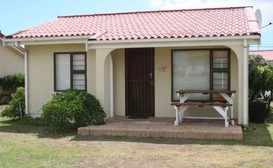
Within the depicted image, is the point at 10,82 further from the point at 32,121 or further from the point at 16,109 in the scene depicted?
the point at 32,121

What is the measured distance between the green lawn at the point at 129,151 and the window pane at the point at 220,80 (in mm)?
1949

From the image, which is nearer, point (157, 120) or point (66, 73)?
point (157, 120)

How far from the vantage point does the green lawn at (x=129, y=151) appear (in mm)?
6648

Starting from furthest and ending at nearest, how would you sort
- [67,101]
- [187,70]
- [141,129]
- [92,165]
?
[187,70]
[67,101]
[141,129]
[92,165]

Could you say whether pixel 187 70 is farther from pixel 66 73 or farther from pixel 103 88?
pixel 66 73

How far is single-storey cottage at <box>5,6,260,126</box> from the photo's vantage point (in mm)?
10875

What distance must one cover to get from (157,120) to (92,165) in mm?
4858

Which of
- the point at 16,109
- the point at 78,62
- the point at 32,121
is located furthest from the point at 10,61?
the point at 78,62

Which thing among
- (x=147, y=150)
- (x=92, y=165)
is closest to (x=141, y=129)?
(x=147, y=150)

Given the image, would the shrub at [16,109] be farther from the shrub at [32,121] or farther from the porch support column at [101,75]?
the porch support column at [101,75]

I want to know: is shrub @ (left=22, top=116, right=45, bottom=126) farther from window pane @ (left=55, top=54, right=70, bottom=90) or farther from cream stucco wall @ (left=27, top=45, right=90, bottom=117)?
window pane @ (left=55, top=54, right=70, bottom=90)

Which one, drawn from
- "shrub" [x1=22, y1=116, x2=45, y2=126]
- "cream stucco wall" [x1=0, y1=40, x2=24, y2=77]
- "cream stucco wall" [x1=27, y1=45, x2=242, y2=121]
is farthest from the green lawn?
"cream stucco wall" [x1=0, y1=40, x2=24, y2=77]

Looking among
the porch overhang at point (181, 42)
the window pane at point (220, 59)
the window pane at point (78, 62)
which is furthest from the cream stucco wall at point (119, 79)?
the window pane at point (220, 59)

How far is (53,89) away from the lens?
12461mm
